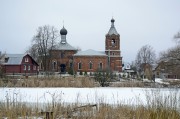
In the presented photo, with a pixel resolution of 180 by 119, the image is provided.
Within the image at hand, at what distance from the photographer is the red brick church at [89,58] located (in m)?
65.1

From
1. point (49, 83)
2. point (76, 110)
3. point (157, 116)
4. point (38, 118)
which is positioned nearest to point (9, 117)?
point (38, 118)

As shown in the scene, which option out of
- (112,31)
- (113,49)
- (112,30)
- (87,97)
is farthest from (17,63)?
(87,97)

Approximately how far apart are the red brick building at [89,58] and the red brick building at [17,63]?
825 cm

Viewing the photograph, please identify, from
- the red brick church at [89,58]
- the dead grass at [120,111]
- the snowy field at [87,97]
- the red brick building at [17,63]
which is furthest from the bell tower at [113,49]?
the dead grass at [120,111]

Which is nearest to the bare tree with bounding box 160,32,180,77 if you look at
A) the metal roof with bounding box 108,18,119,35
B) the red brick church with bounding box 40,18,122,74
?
the red brick church with bounding box 40,18,122,74

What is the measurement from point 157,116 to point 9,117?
3777mm

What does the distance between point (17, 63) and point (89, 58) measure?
57.1ft

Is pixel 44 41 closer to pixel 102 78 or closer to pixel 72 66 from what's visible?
pixel 72 66

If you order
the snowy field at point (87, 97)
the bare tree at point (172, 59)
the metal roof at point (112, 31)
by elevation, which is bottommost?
the snowy field at point (87, 97)

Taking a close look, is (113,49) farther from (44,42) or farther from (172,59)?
(172,59)

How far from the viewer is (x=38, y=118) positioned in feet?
25.4

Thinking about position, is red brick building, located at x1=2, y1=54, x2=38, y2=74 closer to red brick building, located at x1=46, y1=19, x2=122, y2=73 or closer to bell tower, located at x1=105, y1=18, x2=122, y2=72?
red brick building, located at x1=46, y1=19, x2=122, y2=73

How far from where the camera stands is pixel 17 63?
180ft

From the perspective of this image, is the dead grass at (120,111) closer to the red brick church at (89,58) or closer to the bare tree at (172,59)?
the bare tree at (172,59)
